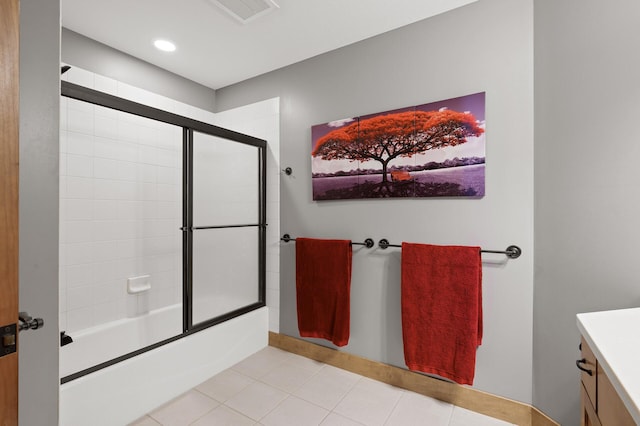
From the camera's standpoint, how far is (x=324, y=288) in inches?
83.7

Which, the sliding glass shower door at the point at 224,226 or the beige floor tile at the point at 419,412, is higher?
the sliding glass shower door at the point at 224,226

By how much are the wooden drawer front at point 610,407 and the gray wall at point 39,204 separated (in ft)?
5.56

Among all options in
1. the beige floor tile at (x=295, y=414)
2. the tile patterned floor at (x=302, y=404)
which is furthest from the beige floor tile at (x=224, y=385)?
the beige floor tile at (x=295, y=414)

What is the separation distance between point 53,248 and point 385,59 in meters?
2.05

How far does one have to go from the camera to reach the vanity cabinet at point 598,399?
26.2 inches

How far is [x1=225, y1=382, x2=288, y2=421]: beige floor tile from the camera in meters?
1.71

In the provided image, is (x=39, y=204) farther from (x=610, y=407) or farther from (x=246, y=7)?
(x=610, y=407)

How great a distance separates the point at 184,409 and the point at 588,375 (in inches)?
75.7

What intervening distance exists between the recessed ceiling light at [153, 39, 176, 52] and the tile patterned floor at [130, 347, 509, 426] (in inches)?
94.0

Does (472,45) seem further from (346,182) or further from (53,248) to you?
(53,248)

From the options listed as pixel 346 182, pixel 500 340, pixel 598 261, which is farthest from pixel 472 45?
pixel 500 340

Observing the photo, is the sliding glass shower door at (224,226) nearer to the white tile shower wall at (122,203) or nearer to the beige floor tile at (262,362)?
the white tile shower wall at (122,203)

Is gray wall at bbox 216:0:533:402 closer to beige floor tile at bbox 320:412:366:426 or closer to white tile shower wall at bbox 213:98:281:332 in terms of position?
white tile shower wall at bbox 213:98:281:332

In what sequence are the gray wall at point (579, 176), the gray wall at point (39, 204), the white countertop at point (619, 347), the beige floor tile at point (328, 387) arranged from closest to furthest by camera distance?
the white countertop at point (619, 347), the gray wall at point (39, 204), the gray wall at point (579, 176), the beige floor tile at point (328, 387)
